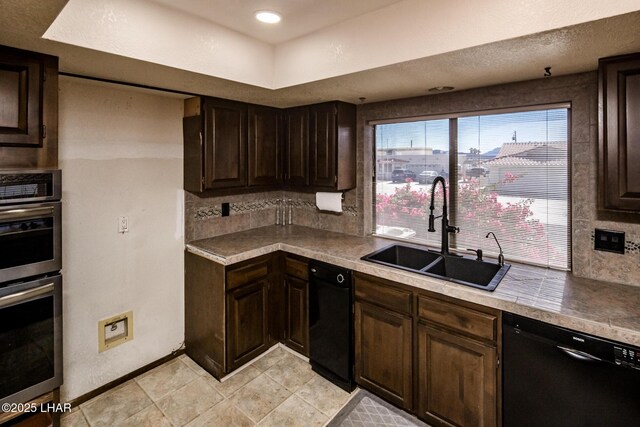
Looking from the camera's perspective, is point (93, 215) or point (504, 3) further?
point (93, 215)

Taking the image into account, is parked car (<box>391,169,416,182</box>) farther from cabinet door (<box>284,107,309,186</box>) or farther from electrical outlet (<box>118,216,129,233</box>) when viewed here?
electrical outlet (<box>118,216,129,233</box>)

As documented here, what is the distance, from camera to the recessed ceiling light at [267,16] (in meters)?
1.82

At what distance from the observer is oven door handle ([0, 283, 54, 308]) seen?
1531 mm

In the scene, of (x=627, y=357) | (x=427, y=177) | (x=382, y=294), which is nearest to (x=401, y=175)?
(x=427, y=177)

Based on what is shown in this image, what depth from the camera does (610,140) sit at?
164cm

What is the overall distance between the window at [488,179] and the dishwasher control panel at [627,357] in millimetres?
810

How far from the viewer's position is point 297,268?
268 centimetres

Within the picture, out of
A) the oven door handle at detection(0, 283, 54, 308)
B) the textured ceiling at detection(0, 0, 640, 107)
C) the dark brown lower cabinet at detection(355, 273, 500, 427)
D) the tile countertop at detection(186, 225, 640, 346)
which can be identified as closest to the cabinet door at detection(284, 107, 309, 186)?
the textured ceiling at detection(0, 0, 640, 107)

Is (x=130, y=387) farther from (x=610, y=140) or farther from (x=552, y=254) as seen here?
(x=610, y=140)

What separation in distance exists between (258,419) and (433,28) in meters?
2.43

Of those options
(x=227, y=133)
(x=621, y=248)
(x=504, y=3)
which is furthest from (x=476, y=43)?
(x=227, y=133)

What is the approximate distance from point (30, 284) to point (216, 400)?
4.42 ft

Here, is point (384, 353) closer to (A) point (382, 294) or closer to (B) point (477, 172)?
(A) point (382, 294)

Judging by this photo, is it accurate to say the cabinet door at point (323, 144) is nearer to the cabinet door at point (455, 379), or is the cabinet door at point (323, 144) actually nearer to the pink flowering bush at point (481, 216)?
the pink flowering bush at point (481, 216)
